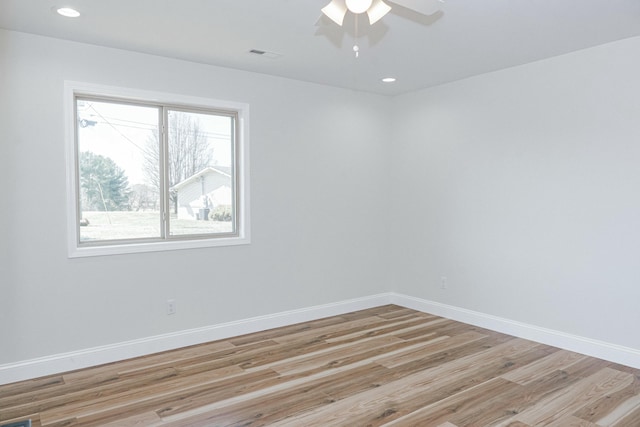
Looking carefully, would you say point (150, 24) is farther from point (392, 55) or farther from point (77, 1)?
point (392, 55)

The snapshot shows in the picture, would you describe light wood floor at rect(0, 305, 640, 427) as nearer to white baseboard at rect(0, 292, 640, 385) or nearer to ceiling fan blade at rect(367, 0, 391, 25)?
white baseboard at rect(0, 292, 640, 385)

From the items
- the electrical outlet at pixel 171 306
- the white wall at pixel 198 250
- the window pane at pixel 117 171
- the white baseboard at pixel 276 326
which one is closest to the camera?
the white wall at pixel 198 250

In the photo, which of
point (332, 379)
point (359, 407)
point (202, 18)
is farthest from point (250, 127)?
point (359, 407)

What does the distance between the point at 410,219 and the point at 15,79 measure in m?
4.01

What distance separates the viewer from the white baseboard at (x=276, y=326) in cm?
340

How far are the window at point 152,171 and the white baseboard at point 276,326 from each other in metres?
0.81

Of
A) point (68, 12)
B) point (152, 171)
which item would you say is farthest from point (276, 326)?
point (68, 12)

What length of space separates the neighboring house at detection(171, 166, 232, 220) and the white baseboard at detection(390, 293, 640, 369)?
2534 mm

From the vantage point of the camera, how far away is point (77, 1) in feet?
8.96

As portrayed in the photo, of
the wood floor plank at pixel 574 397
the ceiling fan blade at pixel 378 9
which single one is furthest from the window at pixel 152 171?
the wood floor plank at pixel 574 397

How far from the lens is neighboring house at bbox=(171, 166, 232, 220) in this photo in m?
4.18

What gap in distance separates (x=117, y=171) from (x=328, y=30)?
212 cm

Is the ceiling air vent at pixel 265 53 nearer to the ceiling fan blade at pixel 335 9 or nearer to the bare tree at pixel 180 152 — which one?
the bare tree at pixel 180 152

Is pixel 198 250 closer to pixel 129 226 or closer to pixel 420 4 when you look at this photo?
pixel 129 226
